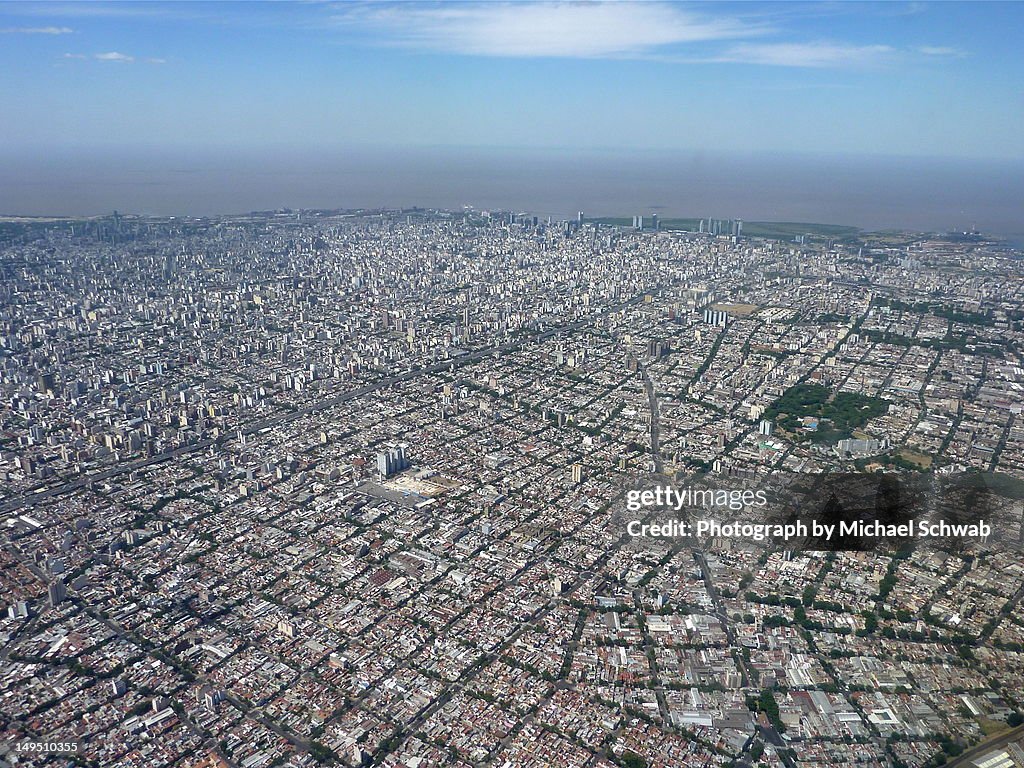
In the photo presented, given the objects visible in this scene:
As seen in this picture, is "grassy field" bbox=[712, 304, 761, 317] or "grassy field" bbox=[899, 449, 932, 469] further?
"grassy field" bbox=[712, 304, 761, 317]

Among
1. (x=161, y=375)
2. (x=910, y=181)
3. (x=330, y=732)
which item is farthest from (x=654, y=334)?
(x=910, y=181)

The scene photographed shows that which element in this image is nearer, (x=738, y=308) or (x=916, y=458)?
(x=916, y=458)

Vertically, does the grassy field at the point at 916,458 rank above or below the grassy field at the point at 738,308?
below

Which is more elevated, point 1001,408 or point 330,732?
point 1001,408

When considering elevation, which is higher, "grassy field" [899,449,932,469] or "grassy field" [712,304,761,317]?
"grassy field" [712,304,761,317]

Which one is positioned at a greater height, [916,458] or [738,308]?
[738,308]

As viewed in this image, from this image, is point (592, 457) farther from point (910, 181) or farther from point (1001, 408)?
point (910, 181)

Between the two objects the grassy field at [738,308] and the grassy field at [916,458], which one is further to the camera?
the grassy field at [738,308]

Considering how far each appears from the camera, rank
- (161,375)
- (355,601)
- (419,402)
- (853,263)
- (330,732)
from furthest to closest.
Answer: (853,263) → (161,375) → (419,402) → (355,601) → (330,732)

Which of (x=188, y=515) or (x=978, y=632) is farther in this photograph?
(x=188, y=515)

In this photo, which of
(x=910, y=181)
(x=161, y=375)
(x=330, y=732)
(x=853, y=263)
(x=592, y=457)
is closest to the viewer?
(x=330, y=732)

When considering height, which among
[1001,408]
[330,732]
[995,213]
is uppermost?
[995,213]
